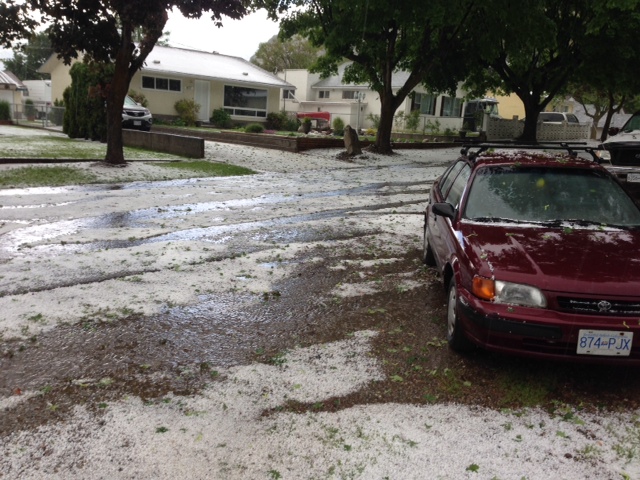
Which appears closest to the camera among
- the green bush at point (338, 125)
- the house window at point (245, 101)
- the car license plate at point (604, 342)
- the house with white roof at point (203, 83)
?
the car license plate at point (604, 342)

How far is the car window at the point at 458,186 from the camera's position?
17.7 feet

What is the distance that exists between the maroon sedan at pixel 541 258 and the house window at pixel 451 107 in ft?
131

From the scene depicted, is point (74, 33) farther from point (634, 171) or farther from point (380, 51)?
point (634, 171)

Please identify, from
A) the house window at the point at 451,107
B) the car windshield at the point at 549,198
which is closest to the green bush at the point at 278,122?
the house window at the point at 451,107

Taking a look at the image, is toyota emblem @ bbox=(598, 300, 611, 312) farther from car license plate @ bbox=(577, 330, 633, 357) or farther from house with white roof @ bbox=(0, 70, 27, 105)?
house with white roof @ bbox=(0, 70, 27, 105)

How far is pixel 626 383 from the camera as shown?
402cm

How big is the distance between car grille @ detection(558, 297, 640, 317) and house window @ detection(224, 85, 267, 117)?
3395cm

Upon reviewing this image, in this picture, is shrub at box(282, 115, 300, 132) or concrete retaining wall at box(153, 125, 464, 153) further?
shrub at box(282, 115, 300, 132)

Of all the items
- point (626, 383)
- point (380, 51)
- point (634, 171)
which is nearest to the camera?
point (626, 383)

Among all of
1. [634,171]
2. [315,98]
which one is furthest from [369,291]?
[315,98]

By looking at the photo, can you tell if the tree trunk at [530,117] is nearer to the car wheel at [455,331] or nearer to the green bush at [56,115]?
the green bush at [56,115]

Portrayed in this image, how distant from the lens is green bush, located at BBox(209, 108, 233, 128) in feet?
111

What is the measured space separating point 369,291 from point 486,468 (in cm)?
296

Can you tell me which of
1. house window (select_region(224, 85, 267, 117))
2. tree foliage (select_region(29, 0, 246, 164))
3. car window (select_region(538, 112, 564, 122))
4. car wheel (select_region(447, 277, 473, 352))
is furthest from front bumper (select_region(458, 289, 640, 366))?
car window (select_region(538, 112, 564, 122))
